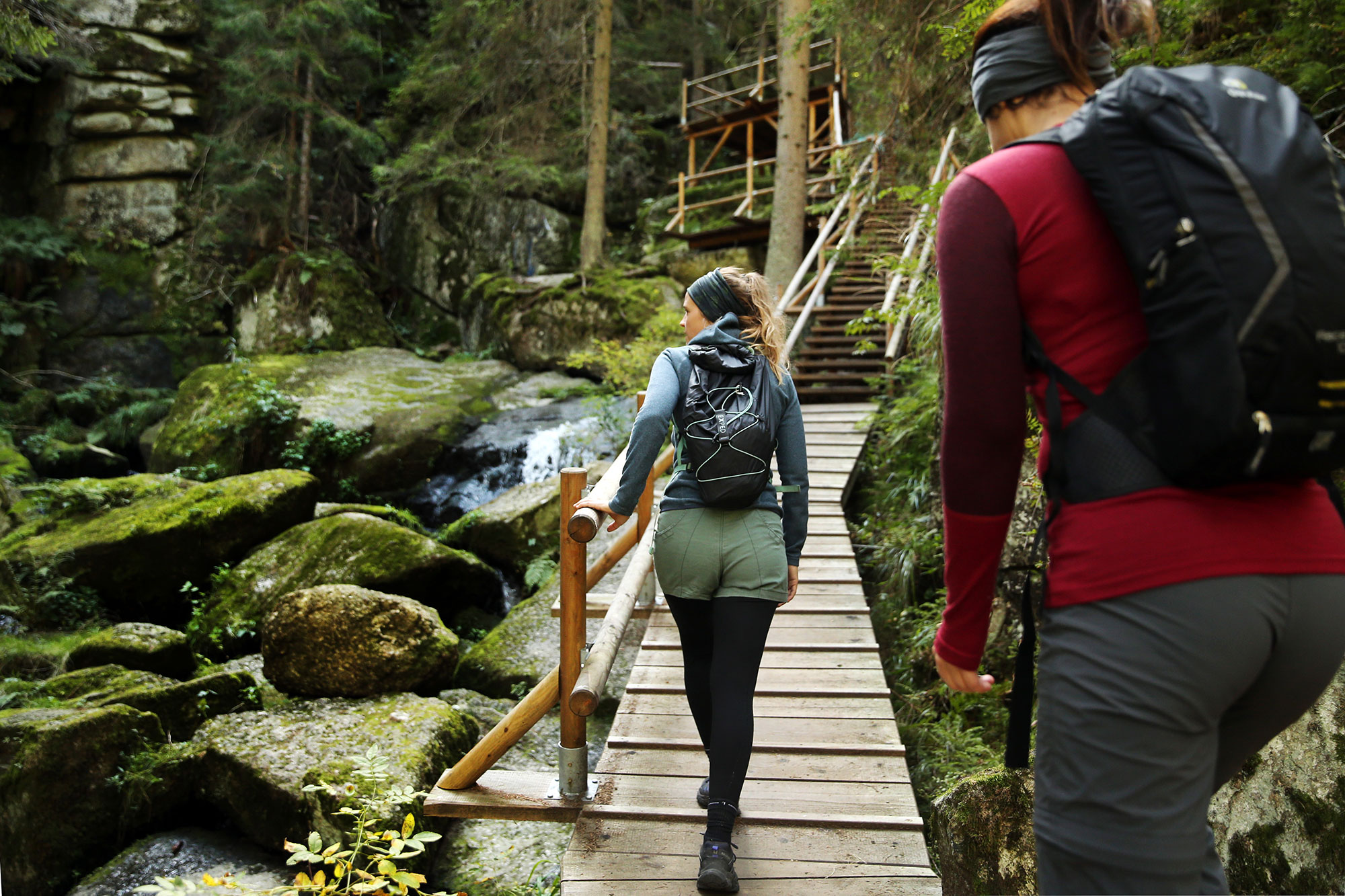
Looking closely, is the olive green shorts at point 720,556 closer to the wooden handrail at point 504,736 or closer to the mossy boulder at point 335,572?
the wooden handrail at point 504,736

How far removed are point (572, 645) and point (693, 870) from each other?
0.89 metres

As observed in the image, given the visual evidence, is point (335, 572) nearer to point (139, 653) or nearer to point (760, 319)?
point (139, 653)

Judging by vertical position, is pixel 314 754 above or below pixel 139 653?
above

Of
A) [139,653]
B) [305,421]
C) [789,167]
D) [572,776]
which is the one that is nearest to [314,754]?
[572,776]

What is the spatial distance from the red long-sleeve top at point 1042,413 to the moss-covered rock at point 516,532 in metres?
7.31

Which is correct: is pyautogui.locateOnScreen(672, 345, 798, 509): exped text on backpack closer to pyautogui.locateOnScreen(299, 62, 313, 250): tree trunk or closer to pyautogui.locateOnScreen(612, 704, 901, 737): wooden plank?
pyautogui.locateOnScreen(612, 704, 901, 737): wooden plank

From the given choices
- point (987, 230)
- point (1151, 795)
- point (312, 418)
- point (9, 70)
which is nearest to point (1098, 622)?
point (1151, 795)

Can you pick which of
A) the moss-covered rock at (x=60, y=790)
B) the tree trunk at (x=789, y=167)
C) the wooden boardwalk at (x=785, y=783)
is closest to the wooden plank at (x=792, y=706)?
the wooden boardwalk at (x=785, y=783)

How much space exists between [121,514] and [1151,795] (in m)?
9.40

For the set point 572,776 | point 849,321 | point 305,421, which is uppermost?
point 849,321

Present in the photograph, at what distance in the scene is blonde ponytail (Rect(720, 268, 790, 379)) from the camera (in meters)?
2.88

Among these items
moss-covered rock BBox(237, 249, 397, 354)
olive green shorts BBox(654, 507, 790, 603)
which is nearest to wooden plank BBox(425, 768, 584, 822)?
olive green shorts BBox(654, 507, 790, 603)

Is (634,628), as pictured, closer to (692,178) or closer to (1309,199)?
(1309,199)

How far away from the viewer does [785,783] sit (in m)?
3.43
